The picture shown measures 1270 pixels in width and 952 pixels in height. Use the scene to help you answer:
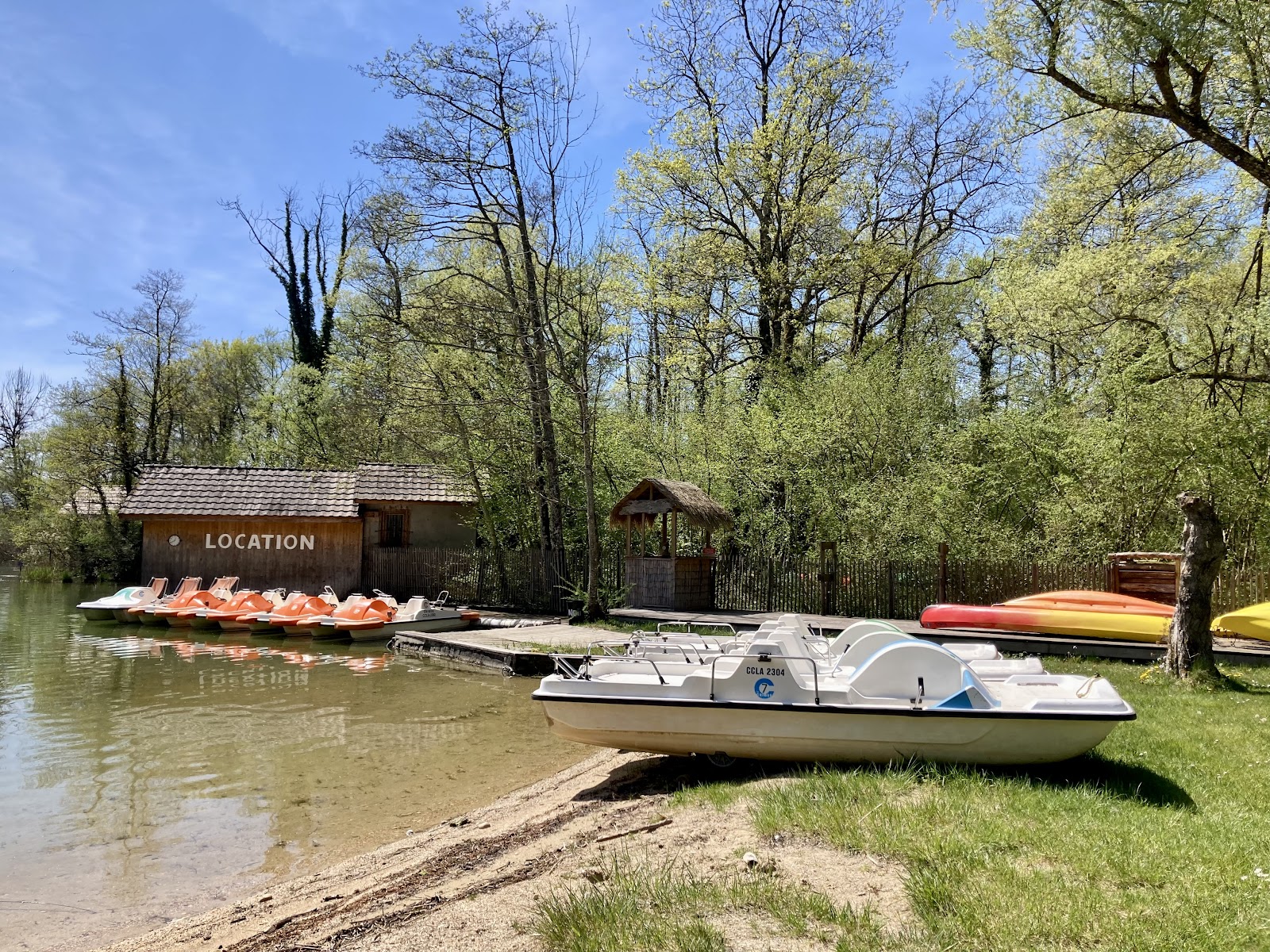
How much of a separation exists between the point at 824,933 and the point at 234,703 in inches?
435

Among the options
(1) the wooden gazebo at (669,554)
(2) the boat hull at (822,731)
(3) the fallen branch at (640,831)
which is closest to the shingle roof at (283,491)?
(1) the wooden gazebo at (669,554)

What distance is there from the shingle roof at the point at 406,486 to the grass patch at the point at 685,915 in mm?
22158

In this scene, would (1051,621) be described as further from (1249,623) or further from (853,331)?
(853,331)

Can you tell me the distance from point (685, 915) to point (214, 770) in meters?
6.78

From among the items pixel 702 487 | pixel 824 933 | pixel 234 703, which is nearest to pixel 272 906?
pixel 824 933

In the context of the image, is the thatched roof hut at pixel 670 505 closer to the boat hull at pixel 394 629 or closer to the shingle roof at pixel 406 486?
the boat hull at pixel 394 629

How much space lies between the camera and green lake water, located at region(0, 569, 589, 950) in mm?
6258

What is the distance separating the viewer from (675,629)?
17062mm

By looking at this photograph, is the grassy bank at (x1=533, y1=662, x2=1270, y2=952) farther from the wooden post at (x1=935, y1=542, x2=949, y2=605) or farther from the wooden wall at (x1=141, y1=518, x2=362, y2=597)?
the wooden wall at (x1=141, y1=518, x2=362, y2=597)

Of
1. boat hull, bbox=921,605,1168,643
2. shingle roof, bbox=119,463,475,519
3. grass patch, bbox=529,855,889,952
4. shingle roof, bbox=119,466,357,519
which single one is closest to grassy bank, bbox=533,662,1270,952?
grass patch, bbox=529,855,889,952

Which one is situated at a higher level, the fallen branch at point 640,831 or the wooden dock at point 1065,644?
the wooden dock at point 1065,644

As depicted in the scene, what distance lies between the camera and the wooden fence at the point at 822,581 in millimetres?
15961

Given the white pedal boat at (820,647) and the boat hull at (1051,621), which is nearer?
the white pedal boat at (820,647)

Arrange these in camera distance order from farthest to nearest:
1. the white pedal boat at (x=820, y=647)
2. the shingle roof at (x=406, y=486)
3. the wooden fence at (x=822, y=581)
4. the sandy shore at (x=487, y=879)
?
the shingle roof at (x=406, y=486), the wooden fence at (x=822, y=581), the white pedal boat at (x=820, y=647), the sandy shore at (x=487, y=879)
